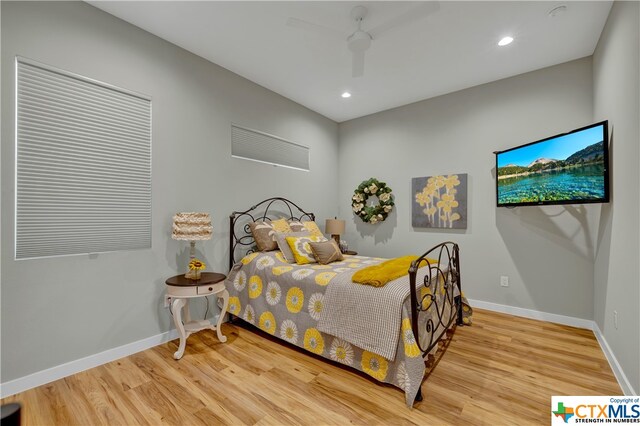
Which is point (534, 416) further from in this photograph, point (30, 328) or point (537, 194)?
point (30, 328)

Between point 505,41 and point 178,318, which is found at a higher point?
point 505,41

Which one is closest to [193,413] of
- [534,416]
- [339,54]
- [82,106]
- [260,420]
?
[260,420]

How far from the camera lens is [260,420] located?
1.77 meters

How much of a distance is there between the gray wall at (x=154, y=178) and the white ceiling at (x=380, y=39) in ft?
0.80

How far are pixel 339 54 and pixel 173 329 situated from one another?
3.34m

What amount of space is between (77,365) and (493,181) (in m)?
4.68

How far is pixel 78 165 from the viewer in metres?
2.33

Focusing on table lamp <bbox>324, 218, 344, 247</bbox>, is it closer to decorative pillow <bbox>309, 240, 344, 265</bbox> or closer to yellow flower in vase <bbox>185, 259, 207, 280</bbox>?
decorative pillow <bbox>309, 240, 344, 265</bbox>

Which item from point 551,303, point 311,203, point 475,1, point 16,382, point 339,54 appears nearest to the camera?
point 16,382

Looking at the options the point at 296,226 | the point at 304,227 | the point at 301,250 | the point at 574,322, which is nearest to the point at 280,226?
the point at 296,226

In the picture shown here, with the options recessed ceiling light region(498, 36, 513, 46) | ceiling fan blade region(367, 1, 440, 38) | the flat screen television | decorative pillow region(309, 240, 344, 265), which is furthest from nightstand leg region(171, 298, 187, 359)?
recessed ceiling light region(498, 36, 513, 46)

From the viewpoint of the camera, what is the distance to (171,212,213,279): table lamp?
2.64 m

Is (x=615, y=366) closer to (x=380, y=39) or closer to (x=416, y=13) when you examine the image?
(x=416, y=13)

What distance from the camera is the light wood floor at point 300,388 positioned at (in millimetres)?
1800
